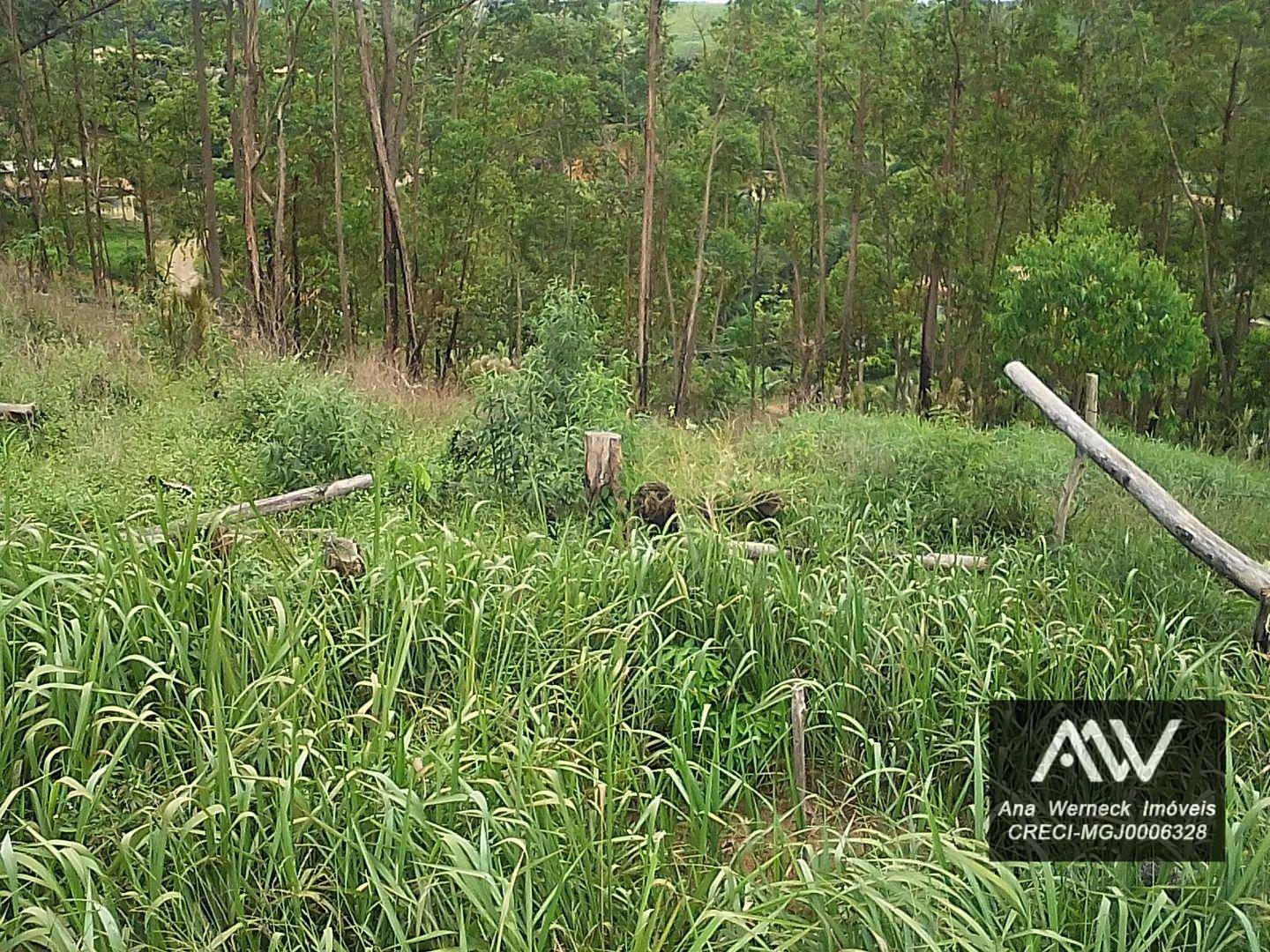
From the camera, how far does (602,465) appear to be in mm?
4785

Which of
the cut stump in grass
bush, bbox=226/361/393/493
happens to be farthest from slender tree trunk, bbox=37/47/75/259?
the cut stump in grass

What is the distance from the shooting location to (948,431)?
674 centimetres

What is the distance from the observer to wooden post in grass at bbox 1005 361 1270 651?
350 centimetres

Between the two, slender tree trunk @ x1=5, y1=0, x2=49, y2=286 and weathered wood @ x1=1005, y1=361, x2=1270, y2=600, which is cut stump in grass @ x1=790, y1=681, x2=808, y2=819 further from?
slender tree trunk @ x1=5, y1=0, x2=49, y2=286

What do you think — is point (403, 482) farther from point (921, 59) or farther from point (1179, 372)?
point (921, 59)

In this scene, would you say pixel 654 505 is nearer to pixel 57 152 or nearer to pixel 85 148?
pixel 85 148

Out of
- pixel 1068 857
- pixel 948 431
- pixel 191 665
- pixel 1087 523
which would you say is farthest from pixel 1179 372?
pixel 191 665

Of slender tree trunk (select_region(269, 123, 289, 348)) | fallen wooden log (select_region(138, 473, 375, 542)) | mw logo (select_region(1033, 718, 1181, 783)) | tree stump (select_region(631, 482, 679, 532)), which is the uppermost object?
slender tree trunk (select_region(269, 123, 289, 348))

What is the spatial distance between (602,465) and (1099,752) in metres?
2.42

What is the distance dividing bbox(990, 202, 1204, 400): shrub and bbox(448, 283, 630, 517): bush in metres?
6.28

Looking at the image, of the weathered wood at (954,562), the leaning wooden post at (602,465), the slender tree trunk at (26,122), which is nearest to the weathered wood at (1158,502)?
the weathered wood at (954,562)

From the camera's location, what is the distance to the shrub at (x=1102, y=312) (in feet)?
33.3

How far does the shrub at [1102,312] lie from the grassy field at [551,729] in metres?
6.02

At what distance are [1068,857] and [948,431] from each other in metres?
4.33
